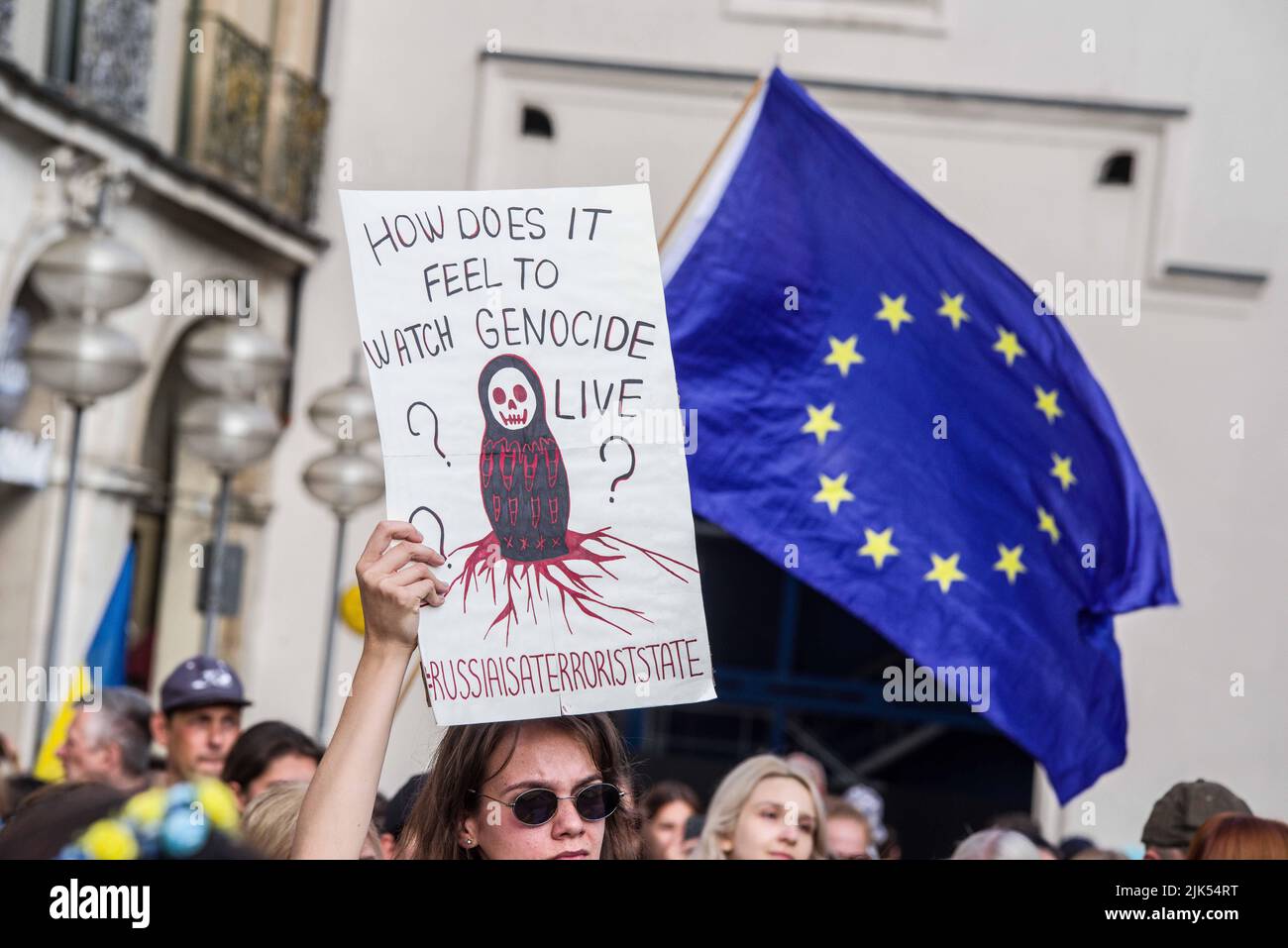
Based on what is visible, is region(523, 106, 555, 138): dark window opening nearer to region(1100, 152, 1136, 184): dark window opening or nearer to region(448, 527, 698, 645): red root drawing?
region(1100, 152, 1136, 184): dark window opening

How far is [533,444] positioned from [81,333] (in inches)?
234

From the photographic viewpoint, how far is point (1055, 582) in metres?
6.16

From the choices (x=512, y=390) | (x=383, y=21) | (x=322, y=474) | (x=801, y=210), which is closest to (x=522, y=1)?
(x=383, y=21)

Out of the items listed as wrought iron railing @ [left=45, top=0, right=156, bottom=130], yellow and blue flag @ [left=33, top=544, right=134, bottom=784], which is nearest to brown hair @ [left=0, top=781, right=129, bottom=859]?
yellow and blue flag @ [left=33, top=544, right=134, bottom=784]

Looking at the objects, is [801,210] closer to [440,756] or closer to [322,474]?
[440,756]

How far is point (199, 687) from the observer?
20.0 feet

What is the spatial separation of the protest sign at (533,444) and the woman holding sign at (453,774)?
8 cm

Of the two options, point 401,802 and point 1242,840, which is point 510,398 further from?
point 401,802

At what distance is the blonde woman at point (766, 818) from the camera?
5.15 meters

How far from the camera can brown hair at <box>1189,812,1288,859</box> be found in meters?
3.49

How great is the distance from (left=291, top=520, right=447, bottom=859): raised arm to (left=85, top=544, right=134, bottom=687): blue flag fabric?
23.2 ft

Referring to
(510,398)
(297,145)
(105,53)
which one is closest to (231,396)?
(105,53)

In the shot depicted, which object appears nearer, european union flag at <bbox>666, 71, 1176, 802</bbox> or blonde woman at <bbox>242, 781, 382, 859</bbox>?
blonde woman at <bbox>242, 781, 382, 859</bbox>

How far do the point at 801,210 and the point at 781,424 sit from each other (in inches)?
28.9
